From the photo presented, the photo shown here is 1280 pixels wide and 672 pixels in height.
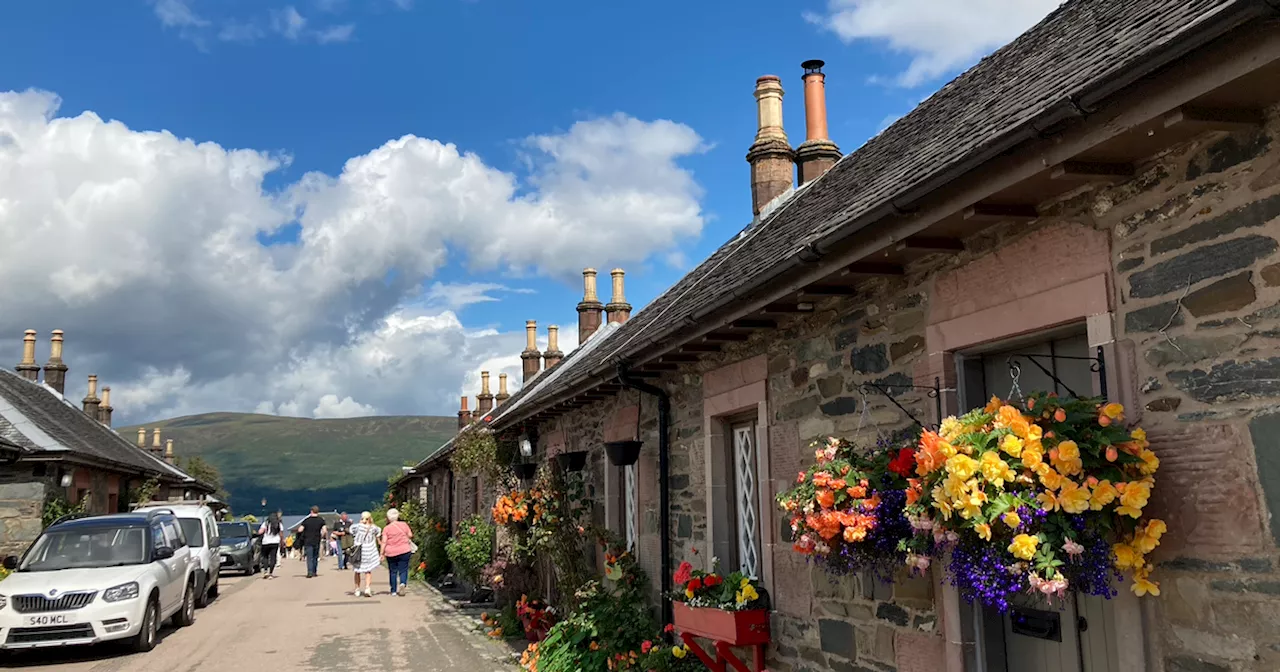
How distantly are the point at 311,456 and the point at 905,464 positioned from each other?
172839 mm

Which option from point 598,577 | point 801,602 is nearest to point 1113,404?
point 801,602

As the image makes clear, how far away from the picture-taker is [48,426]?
1939 centimetres

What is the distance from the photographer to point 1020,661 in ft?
15.9

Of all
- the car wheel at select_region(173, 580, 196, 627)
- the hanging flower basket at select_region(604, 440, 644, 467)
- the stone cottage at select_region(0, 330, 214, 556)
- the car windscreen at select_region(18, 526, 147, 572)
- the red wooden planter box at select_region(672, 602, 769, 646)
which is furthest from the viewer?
the stone cottage at select_region(0, 330, 214, 556)

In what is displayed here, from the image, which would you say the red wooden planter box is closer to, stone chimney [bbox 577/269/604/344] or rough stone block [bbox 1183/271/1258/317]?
rough stone block [bbox 1183/271/1258/317]

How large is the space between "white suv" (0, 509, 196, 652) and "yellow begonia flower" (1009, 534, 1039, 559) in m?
11.0

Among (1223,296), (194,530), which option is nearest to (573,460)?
(1223,296)

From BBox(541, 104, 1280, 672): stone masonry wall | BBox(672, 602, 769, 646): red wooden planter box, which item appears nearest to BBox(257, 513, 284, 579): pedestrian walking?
BBox(672, 602, 769, 646): red wooden planter box

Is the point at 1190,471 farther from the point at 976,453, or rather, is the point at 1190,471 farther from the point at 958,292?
the point at 958,292

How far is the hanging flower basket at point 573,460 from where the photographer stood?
11.5m

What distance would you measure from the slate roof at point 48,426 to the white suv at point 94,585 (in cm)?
450

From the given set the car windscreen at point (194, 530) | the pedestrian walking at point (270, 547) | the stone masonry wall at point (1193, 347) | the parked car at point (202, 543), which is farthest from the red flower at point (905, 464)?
the pedestrian walking at point (270, 547)

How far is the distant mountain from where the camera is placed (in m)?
133

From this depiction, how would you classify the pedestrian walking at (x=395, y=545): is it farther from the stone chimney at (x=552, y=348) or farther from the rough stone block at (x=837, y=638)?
the rough stone block at (x=837, y=638)
